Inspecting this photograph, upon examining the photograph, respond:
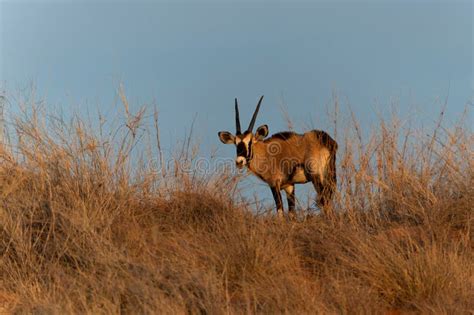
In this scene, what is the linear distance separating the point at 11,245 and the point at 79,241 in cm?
87

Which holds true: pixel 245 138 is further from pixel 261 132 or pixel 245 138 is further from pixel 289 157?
pixel 289 157

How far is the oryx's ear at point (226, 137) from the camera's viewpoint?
1274cm

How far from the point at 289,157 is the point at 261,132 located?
77 cm

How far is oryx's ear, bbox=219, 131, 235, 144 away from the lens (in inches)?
502

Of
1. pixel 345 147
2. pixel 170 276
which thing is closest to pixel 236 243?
pixel 170 276

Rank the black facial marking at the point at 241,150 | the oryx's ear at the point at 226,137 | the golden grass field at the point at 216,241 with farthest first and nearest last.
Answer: the oryx's ear at the point at 226,137
the black facial marking at the point at 241,150
the golden grass field at the point at 216,241

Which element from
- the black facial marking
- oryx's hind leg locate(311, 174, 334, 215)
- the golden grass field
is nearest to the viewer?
the golden grass field

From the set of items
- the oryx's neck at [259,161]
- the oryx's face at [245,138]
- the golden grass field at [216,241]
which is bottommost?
the golden grass field at [216,241]

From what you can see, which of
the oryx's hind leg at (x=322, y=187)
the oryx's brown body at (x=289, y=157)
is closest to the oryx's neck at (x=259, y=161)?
the oryx's brown body at (x=289, y=157)

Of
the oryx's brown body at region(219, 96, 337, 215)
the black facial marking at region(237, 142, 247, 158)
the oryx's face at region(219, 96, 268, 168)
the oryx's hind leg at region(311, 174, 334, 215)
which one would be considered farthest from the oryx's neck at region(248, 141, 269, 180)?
the oryx's hind leg at region(311, 174, 334, 215)

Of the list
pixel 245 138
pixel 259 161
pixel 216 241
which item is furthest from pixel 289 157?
pixel 216 241

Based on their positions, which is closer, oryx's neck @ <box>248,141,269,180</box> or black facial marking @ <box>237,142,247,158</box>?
black facial marking @ <box>237,142,247,158</box>

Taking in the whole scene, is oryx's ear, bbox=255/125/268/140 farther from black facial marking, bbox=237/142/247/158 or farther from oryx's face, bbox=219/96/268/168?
black facial marking, bbox=237/142/247/158

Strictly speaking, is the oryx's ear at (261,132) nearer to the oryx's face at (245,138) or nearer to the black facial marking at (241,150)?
the oryx's face at (245,138)
